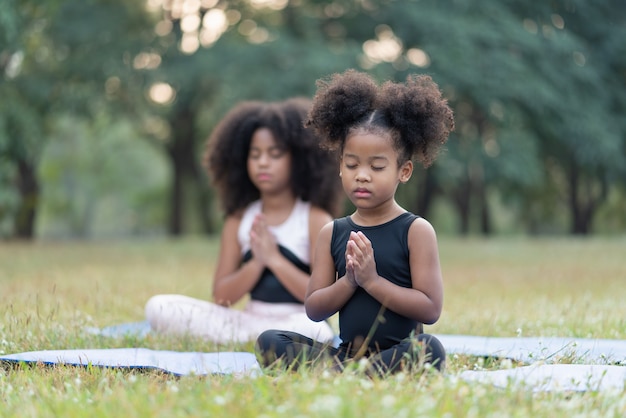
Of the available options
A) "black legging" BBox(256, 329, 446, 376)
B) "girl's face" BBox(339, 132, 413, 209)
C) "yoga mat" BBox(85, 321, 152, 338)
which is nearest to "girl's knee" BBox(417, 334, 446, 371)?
"black legging" BBox(256, 329, 446, 376)

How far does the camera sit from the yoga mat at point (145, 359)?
3.98 meters

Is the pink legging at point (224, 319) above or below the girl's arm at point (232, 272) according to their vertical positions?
below

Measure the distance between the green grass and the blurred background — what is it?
452cm

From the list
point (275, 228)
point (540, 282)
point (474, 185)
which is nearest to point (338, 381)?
point (275, 228)

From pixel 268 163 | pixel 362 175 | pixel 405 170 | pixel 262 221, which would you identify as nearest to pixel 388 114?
pixel 405 170

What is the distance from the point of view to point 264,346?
3.85m

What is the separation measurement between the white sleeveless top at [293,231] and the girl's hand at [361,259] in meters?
2.02

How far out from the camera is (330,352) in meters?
3.89

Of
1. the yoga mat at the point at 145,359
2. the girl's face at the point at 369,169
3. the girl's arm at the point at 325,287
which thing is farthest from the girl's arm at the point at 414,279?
the yoga mat at the point at 145,359

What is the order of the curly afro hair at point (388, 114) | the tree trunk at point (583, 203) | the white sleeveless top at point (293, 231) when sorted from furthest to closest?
the tree trunk at point (583, 203), the white sleeveless top at point (293, 231), the curly afro hair at point (388, 114)

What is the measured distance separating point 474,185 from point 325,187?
85.5 ft

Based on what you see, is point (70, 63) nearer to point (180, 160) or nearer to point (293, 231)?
point (180, 160)

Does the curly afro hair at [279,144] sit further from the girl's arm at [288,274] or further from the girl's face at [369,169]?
the girl's face at [369,169]

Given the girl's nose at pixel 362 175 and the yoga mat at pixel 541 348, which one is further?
the yoga mat at pixel 541 348
